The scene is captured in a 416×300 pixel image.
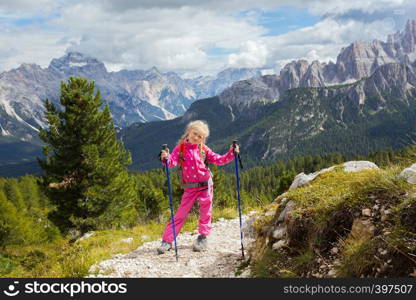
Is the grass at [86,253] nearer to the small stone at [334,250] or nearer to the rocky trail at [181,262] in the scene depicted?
the rocky trail at [181,262]

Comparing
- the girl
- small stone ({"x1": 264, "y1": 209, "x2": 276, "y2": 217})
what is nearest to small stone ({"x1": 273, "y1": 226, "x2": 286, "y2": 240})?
small stone ({"x1": 264, "y1": 209, "x2": 276, "y2": 217})

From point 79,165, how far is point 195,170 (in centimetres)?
1359

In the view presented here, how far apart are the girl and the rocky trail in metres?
0.42

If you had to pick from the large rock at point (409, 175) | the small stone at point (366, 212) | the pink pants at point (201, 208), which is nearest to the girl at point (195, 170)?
the pink pants at point (201, 208)

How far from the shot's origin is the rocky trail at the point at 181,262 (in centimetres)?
745

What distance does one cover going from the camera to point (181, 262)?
8.33 m

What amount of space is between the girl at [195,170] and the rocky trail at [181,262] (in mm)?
416

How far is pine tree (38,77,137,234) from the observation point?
2009cm

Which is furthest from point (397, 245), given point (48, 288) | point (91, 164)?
point (91, 164)

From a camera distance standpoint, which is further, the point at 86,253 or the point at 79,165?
the point at 79,165

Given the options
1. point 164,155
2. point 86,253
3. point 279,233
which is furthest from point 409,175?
point 86,253

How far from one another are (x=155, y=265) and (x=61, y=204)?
1476cm

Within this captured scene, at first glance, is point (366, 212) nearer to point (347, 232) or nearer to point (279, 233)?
point (347, 232)

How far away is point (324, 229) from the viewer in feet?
18.5
